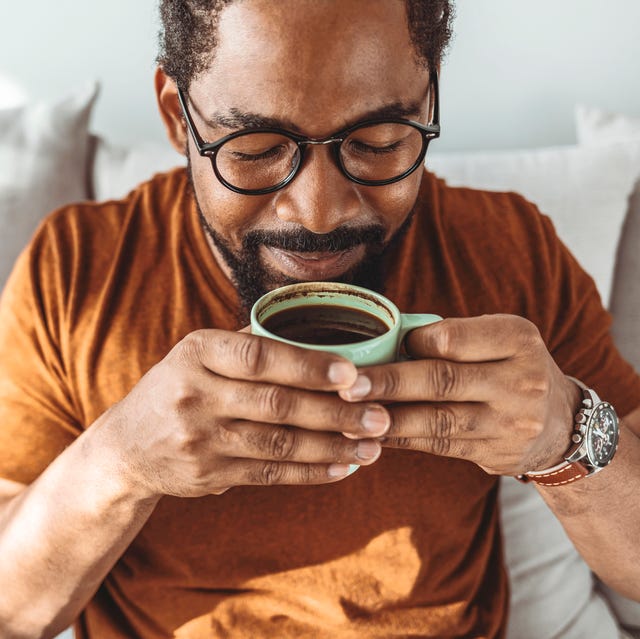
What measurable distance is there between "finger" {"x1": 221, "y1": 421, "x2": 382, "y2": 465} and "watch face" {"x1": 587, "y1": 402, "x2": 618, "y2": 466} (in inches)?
14.1

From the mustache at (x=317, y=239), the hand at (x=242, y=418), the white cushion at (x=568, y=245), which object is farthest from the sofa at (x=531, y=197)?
the hand at (x=242, y=418)

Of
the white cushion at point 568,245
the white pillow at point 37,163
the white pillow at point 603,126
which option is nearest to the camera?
the white cushion at point 568,245

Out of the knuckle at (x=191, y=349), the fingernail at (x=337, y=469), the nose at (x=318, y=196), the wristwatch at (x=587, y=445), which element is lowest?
the wristwatch at (x=587, y=445)

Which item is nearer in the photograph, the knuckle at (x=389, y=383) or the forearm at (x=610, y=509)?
the knuckle at (x=389, y=383)

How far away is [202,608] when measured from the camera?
3.73ft

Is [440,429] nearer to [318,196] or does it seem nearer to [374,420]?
[374,420]

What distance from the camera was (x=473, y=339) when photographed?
2.58ft

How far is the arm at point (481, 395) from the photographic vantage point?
765 mm

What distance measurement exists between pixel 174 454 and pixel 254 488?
291 mm

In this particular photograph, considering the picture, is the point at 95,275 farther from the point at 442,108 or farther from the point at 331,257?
the point at 442,108

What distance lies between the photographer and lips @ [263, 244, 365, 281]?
1.04 metres

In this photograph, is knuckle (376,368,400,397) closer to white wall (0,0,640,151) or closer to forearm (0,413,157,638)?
forearm (0,413,157,638)

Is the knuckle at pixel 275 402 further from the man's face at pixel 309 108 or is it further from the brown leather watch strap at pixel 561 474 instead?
the brown leather watch strap at pixel 561 474

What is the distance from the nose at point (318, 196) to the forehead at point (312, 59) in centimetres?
4
